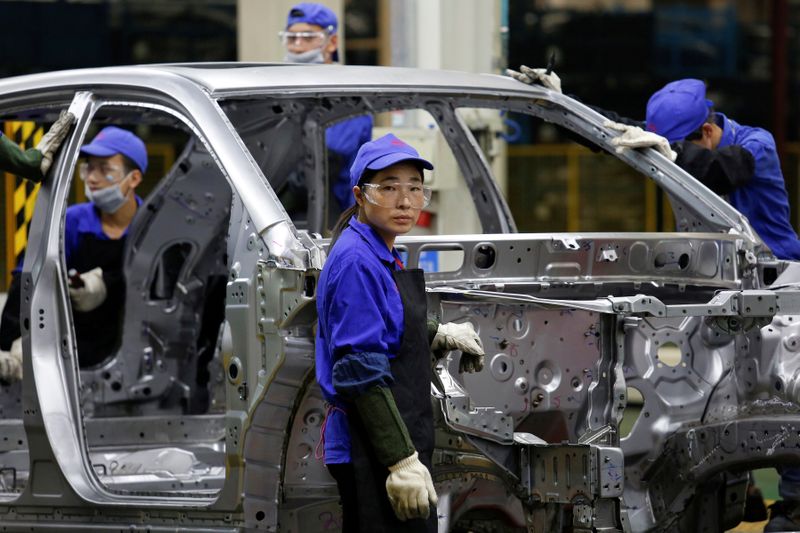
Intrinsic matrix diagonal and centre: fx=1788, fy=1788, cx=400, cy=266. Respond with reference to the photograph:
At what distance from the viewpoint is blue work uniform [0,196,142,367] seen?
7.74 m

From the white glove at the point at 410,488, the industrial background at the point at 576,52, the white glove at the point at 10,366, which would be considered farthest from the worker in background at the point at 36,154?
the industrial background at the point at 576,52

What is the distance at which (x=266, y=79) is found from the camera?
6164mm

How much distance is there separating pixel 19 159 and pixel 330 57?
2.91m

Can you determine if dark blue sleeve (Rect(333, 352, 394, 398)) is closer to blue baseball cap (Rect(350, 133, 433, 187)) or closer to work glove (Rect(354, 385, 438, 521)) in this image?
work glove (Rect(354, 385, 438, 521))

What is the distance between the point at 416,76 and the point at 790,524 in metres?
2.18

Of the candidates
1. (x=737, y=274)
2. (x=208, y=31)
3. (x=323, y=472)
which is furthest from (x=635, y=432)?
(x=208, y=31)

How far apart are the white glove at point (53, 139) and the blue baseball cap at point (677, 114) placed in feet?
7.95

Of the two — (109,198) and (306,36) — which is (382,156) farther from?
(306,36)

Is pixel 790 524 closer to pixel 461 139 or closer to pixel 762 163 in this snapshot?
pixel 762 163

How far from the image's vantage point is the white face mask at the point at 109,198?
778 centimetres

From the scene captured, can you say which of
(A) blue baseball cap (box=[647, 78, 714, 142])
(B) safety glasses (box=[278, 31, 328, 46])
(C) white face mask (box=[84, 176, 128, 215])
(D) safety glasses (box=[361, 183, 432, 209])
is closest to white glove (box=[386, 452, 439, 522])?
(D) safety glasses (box=[361, 183, 432, 209])

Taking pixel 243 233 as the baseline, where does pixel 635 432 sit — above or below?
below

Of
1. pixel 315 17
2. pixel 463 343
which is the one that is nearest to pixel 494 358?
pixel 463 343

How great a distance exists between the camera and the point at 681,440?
611cm
